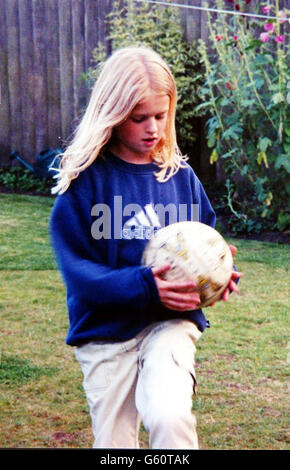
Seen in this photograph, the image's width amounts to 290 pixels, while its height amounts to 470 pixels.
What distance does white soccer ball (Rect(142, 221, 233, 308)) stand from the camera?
248cm

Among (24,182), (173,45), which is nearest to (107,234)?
(173,45)

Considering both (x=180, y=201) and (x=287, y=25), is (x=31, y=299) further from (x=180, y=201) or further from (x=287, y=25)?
(x=287, y=25)

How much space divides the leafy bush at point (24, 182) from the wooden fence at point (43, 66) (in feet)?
1.19

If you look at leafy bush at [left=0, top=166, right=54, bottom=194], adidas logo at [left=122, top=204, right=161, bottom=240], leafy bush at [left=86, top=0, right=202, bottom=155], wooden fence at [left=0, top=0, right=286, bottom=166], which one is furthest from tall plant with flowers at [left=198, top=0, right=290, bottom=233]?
adidas logo at [left=122, top=204, right=161, bottom=240]

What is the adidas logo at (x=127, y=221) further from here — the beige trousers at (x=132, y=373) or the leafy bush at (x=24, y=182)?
the leafy bush at (x=24, y=182)

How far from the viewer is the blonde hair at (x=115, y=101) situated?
8.39ft

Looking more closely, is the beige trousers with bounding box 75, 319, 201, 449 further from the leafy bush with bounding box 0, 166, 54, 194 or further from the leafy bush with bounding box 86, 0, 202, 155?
the leafy bush with bounding box 0, 166, 54, 194

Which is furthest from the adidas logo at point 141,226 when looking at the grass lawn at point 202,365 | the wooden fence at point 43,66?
the wooden fence at point 43,66

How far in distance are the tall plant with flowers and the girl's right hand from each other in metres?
4.13

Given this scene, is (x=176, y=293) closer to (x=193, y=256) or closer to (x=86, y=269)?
(x=193, y=256)

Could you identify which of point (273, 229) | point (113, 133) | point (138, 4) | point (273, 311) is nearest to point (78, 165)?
point (113, 133)

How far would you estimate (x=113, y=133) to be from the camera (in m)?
2.69

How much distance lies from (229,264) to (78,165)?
609 mm
